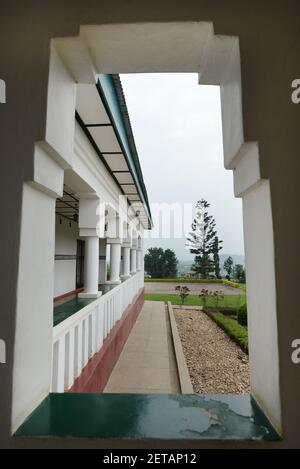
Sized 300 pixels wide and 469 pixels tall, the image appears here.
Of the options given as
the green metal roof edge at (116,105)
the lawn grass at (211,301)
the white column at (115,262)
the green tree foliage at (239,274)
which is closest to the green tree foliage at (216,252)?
the green tree foliage at (239,274)

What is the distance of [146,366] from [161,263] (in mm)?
40826

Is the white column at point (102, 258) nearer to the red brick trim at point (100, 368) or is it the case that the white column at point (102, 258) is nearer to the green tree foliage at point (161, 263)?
the red brick trim at point (100, 368)

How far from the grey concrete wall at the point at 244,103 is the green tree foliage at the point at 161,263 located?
44446 mm

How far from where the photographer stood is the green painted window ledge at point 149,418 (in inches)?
36.2

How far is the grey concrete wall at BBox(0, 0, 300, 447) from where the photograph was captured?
906 mm

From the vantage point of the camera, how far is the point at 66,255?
8.17 metres

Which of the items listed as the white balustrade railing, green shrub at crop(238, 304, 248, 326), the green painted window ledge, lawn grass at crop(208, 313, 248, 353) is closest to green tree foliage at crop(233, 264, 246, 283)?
green shrub at crop(238, 304, 248, 326)

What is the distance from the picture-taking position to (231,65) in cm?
112

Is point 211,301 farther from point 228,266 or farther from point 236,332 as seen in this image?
point 228,266

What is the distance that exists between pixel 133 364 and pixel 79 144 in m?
4.25

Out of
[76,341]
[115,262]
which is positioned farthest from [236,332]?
→ [76,341]
